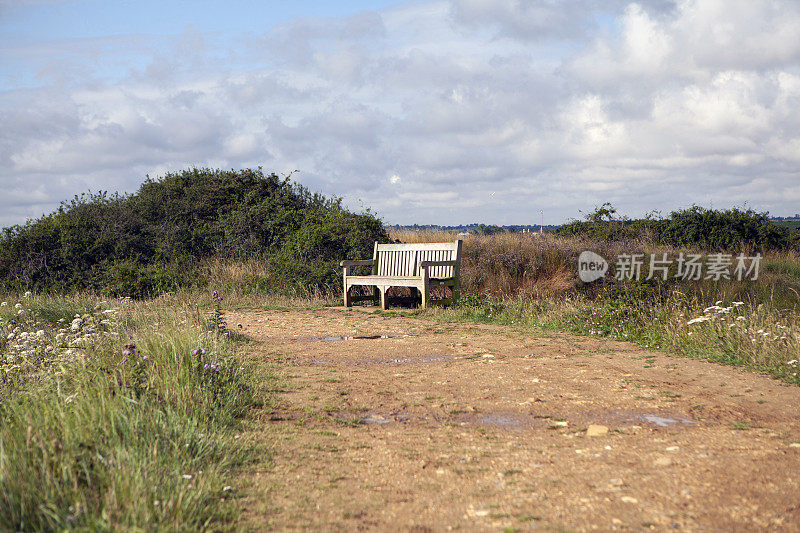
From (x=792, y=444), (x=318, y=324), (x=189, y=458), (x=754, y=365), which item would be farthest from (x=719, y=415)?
(x=318, y=324)

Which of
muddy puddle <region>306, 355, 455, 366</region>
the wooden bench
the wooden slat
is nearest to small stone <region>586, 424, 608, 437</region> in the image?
muddy puddle <region>306, 355, 455, 366</region>

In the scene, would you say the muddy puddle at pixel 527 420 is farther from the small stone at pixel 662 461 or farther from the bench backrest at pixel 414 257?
the bench backrest at pixel 414 257

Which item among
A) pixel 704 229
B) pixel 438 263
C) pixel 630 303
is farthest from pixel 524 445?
pixel 704 229

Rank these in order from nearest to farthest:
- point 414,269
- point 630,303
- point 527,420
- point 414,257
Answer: point 527,420 < point 630,303 < point 414,269 < point 414,257

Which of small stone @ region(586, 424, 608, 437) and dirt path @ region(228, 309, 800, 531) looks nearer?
dirt path @ region(228, 309, 800, 531)

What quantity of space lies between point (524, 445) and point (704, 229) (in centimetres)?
1952

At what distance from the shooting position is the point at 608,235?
19.0 m

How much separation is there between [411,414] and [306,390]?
3.65ft

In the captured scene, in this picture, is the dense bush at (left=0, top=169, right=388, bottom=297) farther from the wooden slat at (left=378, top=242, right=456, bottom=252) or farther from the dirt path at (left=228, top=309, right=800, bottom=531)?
the dirt path at (left=228, top=309, right=800, bottom=531)

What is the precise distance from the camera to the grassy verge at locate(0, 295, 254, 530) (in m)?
2.64

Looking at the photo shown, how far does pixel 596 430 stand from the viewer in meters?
4.21

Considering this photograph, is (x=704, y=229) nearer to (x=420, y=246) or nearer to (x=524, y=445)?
(x=420, y=246)

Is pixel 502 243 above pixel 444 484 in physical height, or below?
above

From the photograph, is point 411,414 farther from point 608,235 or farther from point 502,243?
point 608,235
